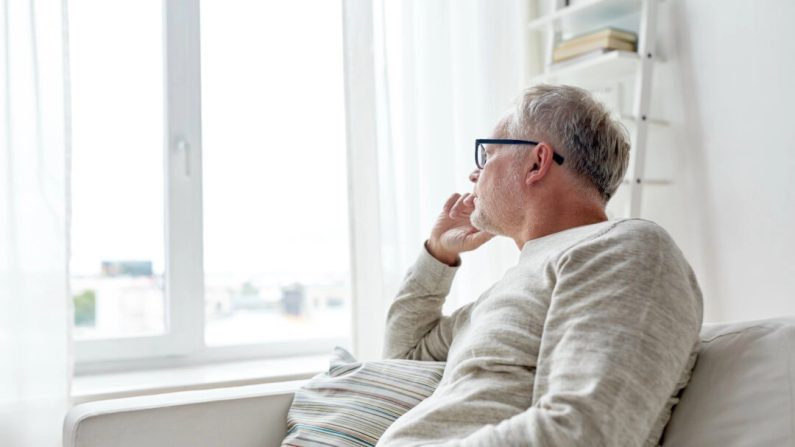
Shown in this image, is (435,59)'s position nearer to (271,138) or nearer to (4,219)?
(271,138)

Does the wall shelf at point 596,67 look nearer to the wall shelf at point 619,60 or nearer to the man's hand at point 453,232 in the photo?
the wall shelf at point 619,60

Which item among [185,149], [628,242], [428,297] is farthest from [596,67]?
[628,242]

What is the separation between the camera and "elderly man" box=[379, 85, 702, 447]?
1.08 meters

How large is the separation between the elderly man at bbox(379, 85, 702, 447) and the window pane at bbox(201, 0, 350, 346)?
121 centimetres

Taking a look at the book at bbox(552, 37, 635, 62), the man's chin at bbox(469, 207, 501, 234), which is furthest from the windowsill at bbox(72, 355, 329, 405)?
the book at bbox(552, 37, 635, 62)

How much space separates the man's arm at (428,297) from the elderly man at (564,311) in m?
0.11

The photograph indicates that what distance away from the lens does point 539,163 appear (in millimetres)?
1491

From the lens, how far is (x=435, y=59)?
263cm

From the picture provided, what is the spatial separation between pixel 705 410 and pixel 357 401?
691mm

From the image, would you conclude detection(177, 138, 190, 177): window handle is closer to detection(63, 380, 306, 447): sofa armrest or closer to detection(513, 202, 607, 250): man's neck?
detection(63, 380, 306, 447): sofa armrest

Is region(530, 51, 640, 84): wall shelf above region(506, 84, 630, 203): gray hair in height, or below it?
above

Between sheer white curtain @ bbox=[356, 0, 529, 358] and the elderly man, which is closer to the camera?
the elderly man

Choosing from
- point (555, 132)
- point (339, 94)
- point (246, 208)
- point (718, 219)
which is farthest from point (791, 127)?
point (246, 208)

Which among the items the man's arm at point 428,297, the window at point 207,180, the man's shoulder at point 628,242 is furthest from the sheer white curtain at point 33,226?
the man's shoulder at point 628,242
